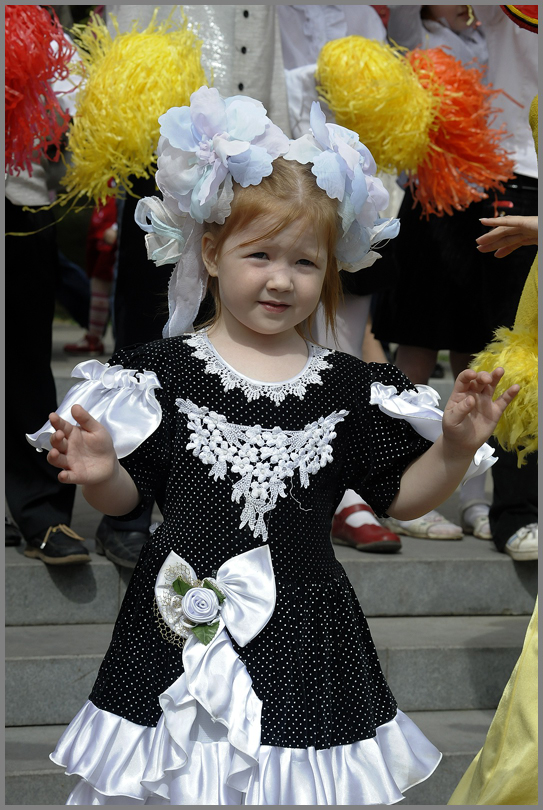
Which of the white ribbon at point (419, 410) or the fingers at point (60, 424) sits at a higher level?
the fingers at point (60, 424)

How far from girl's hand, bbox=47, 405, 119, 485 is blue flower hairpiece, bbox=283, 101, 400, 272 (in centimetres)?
65

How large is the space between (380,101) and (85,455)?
1770 mm

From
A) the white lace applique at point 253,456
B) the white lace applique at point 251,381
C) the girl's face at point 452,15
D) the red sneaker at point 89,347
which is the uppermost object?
the girl's face at point 452,15

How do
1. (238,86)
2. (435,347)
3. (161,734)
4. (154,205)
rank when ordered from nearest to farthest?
1. (161,734)
2. (154,205)
3. (238,86)
4. (435,347)

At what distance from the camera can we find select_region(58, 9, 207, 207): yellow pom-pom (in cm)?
286

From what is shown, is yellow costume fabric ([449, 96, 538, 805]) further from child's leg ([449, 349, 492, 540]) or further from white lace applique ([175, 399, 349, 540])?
child's leg ([449, 349, 492, 540])

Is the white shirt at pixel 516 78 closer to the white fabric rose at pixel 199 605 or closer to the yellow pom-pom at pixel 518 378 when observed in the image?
the yellow pom-pom at pixel 518 378

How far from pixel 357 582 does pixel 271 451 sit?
1.59 meters

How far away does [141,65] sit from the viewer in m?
2.86

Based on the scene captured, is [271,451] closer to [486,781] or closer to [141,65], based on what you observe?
[486,781]

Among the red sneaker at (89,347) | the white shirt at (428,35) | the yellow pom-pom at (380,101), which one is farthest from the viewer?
the red sneaker at (89,347)

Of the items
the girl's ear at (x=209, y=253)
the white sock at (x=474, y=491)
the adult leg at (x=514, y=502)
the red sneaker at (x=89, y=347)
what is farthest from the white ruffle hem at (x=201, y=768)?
the red sneaker at (x=89, y=347)

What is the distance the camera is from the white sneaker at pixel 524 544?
11.5 ft

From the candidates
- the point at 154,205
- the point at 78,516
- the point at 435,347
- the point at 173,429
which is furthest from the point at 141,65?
the point at 78,516
